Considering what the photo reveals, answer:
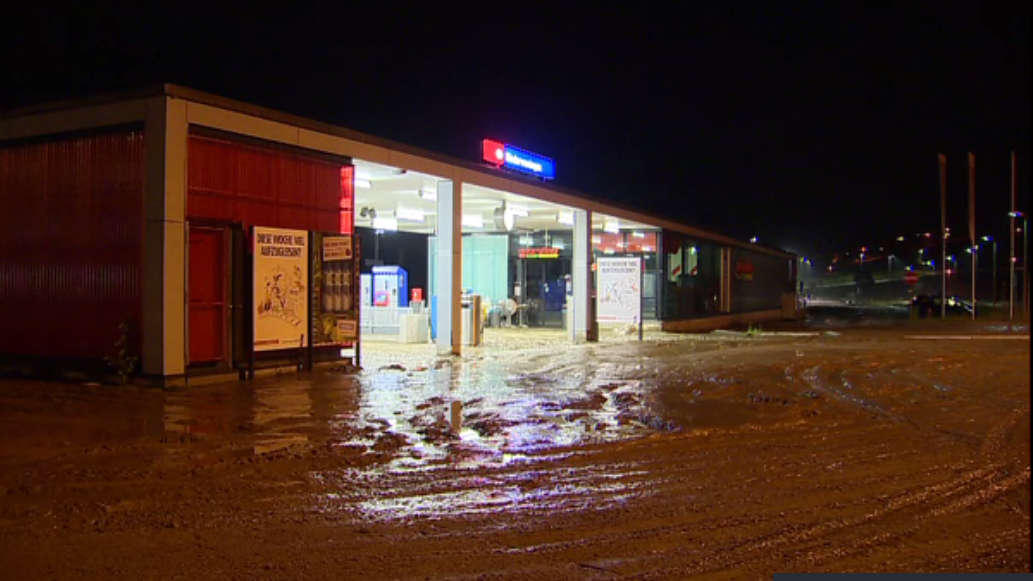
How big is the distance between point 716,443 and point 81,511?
20.9ft

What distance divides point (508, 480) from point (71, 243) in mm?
9763

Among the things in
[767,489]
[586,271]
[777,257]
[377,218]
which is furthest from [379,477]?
[777,257]

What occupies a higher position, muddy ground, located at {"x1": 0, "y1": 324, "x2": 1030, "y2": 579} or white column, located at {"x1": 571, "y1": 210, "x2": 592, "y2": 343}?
white column, located at {"x1": 571, "y1": 210, "x2": 592, "y2": 343}

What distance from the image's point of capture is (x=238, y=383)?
44.5 ft

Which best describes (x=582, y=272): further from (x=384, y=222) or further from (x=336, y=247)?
(x=336, y=247)

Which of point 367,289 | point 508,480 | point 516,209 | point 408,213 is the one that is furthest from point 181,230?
point 367,289

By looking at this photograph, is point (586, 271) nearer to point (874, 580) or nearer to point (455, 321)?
point (455, 321)

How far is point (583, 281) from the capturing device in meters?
25.8

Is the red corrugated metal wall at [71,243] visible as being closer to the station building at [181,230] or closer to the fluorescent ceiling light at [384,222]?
the station building at [181,230]

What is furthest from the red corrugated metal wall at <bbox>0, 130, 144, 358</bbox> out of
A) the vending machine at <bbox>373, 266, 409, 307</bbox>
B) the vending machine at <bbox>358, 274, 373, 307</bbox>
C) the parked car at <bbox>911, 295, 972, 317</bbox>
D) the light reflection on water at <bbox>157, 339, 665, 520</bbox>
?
the parked car at <bbox>911, 295, 972, 317</bbox>

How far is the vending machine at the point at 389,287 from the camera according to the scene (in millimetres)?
26969

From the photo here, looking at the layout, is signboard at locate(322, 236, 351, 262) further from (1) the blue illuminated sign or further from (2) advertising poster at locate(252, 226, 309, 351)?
(1) the blue illuminated sign

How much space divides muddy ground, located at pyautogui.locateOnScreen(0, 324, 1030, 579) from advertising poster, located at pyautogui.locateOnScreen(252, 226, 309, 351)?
824 mm

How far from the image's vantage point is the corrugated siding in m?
13.3
